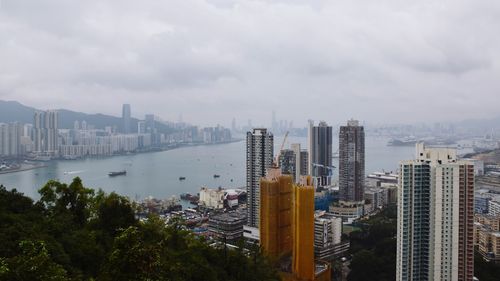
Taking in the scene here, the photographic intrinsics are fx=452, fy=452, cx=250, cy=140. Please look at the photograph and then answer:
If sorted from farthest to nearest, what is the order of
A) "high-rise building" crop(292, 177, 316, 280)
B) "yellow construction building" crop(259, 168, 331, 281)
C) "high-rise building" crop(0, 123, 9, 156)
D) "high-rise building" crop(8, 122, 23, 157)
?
"high-rise building" crop(8, 122, 23, 157), "high-rise building" crop(0, 123, 9, 156), "yellow construction building" crop(259, 168, 331, 281), "high-rise building" crop(292, 177, 316, 280)

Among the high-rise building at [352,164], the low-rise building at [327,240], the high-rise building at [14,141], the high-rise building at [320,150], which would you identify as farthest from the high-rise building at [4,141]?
the low-rise building at [327,240]

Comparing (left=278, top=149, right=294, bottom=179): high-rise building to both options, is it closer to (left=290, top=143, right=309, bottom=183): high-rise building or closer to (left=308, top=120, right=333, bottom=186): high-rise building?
(left=290, top=143, right=309, bottom=183): high-rise building

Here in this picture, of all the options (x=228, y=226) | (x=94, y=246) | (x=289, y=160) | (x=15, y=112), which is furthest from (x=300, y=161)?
(x=15, y=112)

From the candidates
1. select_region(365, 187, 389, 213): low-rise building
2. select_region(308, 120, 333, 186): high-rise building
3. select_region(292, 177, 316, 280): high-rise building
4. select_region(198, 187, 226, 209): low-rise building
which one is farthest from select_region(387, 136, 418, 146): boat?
select_region(292, 177, 316, 280): high-rise building

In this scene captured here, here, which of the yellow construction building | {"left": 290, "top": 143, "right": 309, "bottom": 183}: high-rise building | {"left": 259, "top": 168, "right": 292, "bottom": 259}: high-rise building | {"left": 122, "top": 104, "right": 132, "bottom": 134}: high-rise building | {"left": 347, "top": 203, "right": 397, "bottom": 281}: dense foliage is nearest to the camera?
the yellow construction building

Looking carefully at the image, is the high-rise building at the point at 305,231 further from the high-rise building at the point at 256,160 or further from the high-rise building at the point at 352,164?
the high-rise building at the point at 352,164

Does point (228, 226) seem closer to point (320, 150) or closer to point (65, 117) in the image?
point (320, 150)

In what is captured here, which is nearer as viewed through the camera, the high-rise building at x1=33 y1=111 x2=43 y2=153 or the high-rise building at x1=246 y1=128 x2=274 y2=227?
the high-rise building at x1=246 y1=128 x2=274 y2=227
